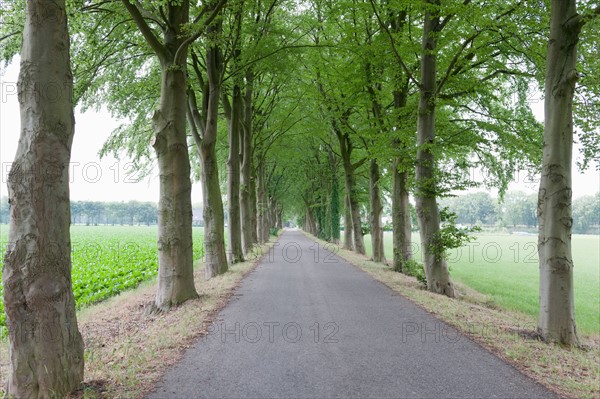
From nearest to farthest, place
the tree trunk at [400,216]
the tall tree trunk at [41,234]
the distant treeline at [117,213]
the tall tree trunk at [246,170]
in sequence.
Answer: the tall tree trunk at [41,234] → the tree trunk at [400,216] → the tall tree trunk at [246,170] → the distant treeline at [117,213]

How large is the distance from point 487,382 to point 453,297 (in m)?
6.56

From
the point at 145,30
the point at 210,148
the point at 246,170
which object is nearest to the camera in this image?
the point at 145,30

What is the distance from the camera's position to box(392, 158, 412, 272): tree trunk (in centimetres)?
1541

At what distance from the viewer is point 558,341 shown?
6.30 metres

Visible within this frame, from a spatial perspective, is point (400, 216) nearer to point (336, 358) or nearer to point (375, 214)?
point (375, 214)

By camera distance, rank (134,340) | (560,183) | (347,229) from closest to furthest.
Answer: (134,340) → (560,183) → (347,229)

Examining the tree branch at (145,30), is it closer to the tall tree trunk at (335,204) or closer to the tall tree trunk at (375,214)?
the tall tree trunk at (375,214)

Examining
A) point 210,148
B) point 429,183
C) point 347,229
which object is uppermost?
point 210,148

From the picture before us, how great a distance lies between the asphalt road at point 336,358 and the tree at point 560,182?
166 cm

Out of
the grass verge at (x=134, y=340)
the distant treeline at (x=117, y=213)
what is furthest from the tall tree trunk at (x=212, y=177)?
the distant treeline at (x=117, y=213)

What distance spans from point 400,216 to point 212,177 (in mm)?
7509

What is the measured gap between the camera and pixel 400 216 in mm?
15500

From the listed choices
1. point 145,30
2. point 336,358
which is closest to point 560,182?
point 336,358

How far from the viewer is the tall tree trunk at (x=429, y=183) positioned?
10617mm
